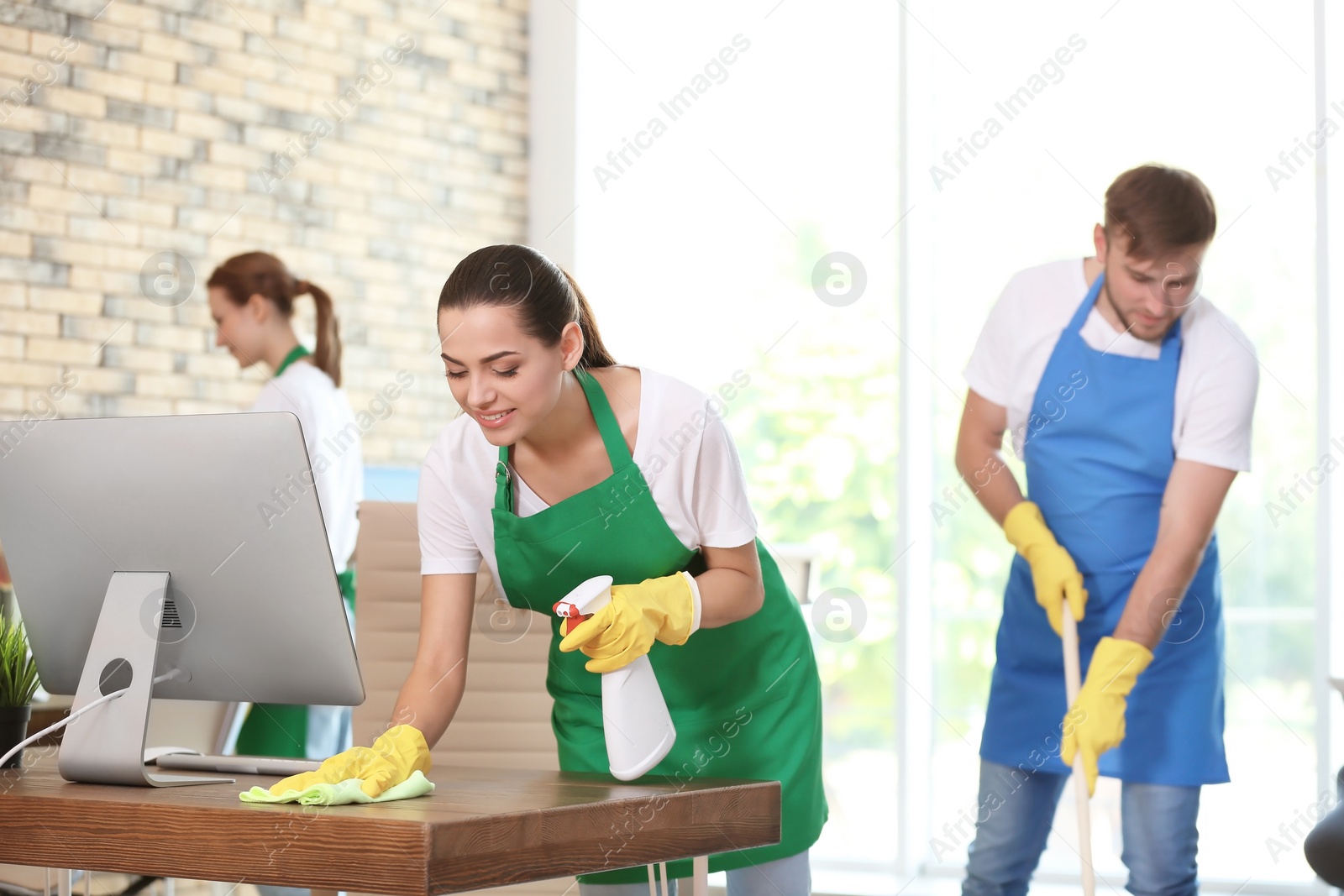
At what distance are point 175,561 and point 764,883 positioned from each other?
87 cm

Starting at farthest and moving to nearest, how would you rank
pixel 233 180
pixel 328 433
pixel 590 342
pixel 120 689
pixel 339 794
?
pixel 233 180 < pixel 328 433 < pixel 590 342 < pixel 120 689 < pixel 339 794

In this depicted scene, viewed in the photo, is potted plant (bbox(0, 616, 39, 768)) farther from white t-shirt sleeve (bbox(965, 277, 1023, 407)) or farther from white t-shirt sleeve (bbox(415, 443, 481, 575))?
white t-shirt sleeve (bbox(965, 277, 1023, 407))

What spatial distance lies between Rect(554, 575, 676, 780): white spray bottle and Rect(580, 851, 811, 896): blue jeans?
0.36 meters

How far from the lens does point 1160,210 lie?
2.17 m

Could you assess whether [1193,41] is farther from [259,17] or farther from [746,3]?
[259,17]

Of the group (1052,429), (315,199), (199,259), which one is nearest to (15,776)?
(1052,429)

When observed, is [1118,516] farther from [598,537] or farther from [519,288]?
[519,288]

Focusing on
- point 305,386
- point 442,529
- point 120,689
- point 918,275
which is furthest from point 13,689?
point 918,275

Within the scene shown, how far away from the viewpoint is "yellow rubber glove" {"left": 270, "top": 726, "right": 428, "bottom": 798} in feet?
4.51

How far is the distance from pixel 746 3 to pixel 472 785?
374 centimetres

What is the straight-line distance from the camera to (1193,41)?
3988 millimetres

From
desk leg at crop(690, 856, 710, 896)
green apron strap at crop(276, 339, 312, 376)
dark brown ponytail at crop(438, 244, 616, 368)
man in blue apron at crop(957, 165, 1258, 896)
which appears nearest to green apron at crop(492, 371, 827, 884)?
dark brown ponytail at crop(438, 244, 616, 368)

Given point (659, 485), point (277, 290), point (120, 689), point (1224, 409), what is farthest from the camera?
point (277, 290)

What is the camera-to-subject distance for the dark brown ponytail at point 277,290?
3.41m
